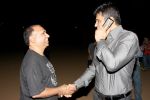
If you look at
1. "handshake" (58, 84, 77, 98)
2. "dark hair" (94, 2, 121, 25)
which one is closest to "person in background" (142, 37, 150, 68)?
"handshake" (58, 84, 77, 98)

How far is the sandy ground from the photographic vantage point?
7973 mm

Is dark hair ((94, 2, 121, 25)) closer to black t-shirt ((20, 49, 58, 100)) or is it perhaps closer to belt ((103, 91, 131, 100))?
belt ((103, 91, 131, 100))

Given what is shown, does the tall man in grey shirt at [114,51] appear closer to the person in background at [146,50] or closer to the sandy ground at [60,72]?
the sandy ground at [60,72]

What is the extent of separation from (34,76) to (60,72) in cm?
676

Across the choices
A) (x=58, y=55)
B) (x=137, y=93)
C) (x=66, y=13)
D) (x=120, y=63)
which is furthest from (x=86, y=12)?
(x=120, y=63)

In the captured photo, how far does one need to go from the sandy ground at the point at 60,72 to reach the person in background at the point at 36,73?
144 inches

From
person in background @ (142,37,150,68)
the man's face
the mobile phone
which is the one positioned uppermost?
the mobile phone

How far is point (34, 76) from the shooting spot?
3.75 m

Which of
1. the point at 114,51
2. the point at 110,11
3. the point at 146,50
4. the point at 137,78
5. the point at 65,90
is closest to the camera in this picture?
the point at 114,51

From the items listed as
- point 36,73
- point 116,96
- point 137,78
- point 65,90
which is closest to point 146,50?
point 137,78

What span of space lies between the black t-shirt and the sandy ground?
369 cm

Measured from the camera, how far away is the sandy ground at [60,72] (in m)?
7.97

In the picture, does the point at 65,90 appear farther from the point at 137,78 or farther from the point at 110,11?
the point at 137,78

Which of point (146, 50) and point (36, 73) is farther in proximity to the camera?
point (146, 50)
